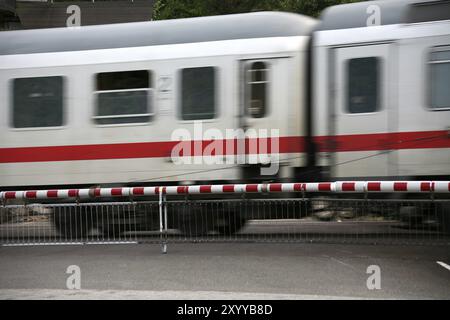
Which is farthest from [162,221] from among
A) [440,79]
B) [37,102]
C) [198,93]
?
[440,79]

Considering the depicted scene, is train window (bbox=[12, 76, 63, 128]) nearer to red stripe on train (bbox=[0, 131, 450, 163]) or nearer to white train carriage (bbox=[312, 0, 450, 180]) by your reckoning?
red stripe on train (bbox=[0, 131, 450, 163])

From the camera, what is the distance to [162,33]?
1248 cm

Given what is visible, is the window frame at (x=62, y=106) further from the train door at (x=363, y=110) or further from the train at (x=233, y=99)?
the train door at (x=363, y=110)

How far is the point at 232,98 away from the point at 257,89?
472 mm

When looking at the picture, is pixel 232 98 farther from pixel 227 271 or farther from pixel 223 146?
pixel 227 271

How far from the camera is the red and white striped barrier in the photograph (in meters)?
9.19

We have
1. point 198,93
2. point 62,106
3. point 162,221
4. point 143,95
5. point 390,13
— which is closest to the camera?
point 162,221

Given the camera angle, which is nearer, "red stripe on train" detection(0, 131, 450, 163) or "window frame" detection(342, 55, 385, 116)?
"red stripe on train" detection(0, 131, 450, 163)

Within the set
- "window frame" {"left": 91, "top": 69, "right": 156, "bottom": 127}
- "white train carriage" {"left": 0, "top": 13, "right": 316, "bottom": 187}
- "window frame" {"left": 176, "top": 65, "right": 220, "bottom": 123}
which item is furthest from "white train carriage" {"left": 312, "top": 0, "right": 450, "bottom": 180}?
"window frame" {"left": 91, "top": 69, "right": 156, "bottom": 127}

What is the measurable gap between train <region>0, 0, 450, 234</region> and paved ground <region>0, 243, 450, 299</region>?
1.82 metres

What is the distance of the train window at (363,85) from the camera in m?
11.4

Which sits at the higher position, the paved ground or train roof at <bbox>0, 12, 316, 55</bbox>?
train roof at <bbox>0, 12, 316, 55</bbox>

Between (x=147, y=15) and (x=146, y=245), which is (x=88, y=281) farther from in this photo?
(x=147, y=15)

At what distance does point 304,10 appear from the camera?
23.6 meters
